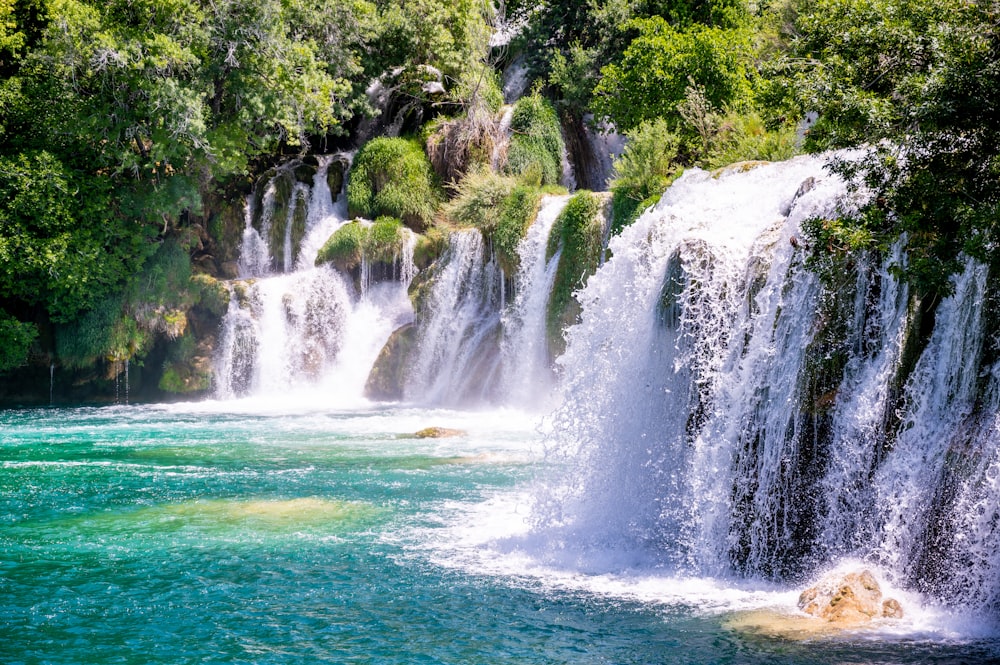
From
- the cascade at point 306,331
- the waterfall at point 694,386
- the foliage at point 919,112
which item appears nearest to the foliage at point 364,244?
the cascade at point 306,331

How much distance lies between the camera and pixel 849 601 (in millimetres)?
8617

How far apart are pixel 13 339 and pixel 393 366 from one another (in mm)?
9287

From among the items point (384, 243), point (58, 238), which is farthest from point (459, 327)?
point (58, 238)

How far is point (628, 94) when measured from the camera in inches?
997

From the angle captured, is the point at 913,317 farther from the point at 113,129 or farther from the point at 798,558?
the point at 113,129

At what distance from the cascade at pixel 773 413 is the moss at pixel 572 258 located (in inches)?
332

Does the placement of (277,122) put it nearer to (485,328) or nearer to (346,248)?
(346,248)

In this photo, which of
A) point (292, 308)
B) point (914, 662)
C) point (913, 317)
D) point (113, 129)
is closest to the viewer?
point (914, 662)

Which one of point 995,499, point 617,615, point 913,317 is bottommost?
point 617,615

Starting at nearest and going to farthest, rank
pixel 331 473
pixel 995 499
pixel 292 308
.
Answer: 1. pixel 995 499
2. pixel 331 473
3. pixel 292 308

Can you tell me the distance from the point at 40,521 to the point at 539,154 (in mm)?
18938

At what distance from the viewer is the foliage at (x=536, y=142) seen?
2856cm

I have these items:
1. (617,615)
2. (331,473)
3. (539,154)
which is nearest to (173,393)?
(539,154)

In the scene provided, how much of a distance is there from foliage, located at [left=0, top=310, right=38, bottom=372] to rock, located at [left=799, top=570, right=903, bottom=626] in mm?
22081
